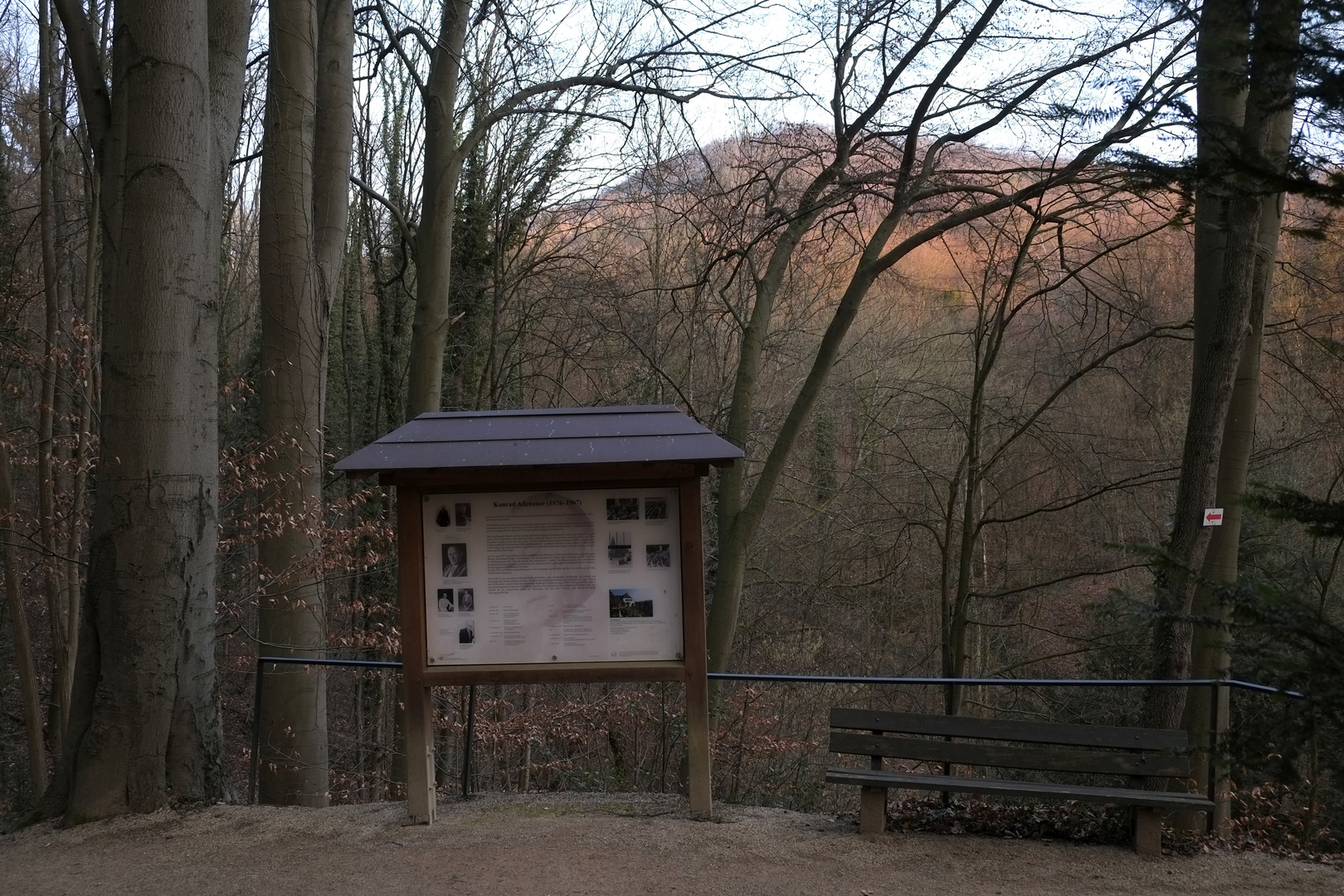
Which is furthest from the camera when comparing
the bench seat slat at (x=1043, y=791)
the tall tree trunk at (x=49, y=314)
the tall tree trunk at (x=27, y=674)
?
the tall tree trunk at (x=27, y=674)

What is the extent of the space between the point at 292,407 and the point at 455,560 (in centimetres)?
461

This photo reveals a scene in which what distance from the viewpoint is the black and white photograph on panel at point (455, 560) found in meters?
6.04

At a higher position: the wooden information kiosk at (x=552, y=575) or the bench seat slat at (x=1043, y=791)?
the wooden information kiosk at (x=552, y=575)

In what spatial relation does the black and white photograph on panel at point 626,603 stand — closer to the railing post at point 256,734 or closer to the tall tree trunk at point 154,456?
the railing post at point 256,734

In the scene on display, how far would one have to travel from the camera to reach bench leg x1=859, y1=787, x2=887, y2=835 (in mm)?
6070

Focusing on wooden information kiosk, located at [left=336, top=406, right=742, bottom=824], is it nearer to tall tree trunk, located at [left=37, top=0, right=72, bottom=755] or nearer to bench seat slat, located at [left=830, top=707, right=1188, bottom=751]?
bench seat slat, located at [left=830, top=707, right=1188, bottom=751]

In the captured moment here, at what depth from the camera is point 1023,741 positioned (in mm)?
5992

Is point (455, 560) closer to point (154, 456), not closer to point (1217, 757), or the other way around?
point (154, 456)

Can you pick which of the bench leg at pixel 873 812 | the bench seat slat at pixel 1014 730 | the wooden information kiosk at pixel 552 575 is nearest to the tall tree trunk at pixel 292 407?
the wooden information kiosk at pixel 552 575

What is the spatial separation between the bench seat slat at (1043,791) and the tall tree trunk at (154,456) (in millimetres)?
3826

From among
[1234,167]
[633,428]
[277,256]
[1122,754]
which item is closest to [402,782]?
[277,256]

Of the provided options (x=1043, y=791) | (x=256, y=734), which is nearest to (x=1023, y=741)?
(x=1043, y=791)

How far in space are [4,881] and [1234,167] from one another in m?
6.18

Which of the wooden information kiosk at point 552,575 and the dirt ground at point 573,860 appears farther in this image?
the wooden information kiosk at point 552,575
